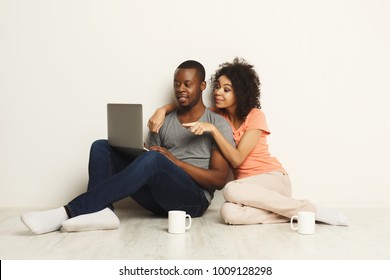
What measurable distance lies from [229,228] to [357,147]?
1273mm

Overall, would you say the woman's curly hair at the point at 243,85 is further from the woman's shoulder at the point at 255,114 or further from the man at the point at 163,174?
the man at the point at 163,174

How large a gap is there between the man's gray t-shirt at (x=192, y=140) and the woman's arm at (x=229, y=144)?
0.22 ft

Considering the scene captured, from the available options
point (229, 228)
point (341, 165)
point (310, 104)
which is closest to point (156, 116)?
point (229, 228)

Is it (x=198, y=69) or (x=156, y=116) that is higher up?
(x=198, y=69)

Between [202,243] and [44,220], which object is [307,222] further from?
[44,220]

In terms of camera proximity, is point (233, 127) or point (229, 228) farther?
point (233, 127)

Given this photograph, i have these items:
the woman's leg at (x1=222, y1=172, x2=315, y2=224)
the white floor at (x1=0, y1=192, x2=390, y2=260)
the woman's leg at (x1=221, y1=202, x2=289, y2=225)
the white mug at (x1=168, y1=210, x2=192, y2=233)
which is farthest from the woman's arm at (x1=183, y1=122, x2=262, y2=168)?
the white mug at (x1=168, y1=210, x2=192, y2=233)

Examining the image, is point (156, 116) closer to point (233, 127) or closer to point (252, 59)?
point (233, 127)

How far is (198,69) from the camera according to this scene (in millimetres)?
3354

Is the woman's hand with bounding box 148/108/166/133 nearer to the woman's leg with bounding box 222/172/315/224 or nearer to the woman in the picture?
the woman

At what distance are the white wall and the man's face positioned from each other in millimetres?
413

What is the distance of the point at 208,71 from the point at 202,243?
141cm

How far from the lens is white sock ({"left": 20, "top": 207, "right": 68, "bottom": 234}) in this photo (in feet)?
8.77

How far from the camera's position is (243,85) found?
11.3 feet
